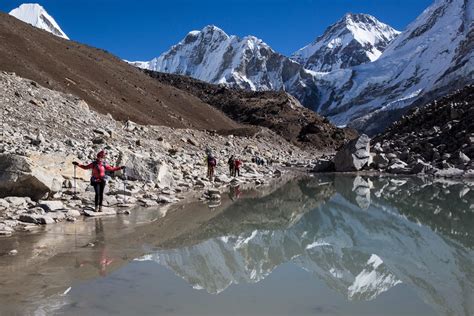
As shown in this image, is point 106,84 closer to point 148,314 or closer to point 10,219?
point 10,219

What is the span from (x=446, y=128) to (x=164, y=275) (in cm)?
3552

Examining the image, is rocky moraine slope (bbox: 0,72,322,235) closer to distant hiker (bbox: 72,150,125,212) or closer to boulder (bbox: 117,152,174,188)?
boulder (bbox: 117,152,174,188)

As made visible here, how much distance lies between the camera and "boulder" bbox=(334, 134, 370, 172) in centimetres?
3862

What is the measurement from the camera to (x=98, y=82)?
56875 mm

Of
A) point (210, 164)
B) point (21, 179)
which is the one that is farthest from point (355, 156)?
point (21, 179)

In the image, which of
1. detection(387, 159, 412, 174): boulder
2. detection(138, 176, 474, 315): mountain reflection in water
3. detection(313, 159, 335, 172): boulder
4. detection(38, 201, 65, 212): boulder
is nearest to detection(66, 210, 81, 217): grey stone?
detection(38, 201, 65, 212): boulder

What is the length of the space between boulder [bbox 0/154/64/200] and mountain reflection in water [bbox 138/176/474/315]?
4.65 meters

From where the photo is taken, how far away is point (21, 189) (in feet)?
46.9

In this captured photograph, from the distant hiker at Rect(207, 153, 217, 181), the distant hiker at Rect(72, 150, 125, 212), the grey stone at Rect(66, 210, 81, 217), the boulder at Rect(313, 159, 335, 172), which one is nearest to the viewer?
the grey stone at Rect(66, 210, 81, 217)

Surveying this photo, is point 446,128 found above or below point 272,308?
above

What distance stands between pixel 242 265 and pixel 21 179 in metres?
7.58

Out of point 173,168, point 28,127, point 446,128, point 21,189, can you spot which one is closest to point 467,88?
point 446,128

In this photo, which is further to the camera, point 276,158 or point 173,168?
point 276,158

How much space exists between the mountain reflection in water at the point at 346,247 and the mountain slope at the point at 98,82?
2747 cm
